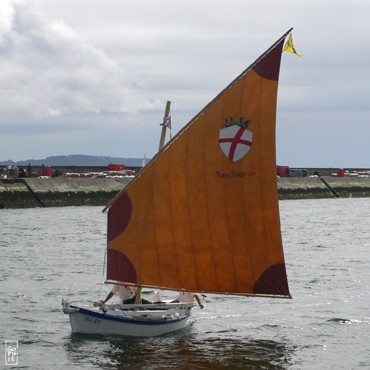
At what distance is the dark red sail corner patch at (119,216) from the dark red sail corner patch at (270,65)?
5.29 m

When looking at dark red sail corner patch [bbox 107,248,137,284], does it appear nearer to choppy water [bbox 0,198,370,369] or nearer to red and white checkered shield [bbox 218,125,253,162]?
choppy water [bbox 0,198,370,369]

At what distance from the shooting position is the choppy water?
91.4 feet

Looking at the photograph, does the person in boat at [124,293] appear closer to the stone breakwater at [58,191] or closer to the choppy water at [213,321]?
the choppy water at [213,321]

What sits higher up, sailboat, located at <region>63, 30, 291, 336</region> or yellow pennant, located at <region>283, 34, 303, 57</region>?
yellow pennant, located at <region>283, 34, 303, 57</region>

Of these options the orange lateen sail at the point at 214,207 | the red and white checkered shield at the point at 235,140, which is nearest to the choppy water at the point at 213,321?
the orange lateen sail at the point at 214,207

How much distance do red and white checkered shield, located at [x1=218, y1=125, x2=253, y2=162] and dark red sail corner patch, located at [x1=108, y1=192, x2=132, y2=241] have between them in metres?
3.25

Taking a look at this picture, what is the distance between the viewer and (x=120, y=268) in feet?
96.9

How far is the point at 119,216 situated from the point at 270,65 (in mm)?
6198

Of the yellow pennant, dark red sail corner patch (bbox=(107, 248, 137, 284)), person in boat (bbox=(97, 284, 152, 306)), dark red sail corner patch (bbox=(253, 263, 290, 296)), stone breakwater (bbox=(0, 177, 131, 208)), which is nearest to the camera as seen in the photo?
the yellow pennant

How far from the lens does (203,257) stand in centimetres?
2939

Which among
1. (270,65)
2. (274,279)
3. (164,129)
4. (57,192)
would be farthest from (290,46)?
(57,192)

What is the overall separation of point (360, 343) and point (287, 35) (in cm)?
968

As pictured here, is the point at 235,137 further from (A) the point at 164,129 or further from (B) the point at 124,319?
(B) the point at 124,319

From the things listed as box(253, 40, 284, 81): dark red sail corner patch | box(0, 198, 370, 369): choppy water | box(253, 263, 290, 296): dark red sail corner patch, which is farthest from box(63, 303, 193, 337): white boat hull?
box(253, 40, 284, 81): dark red sail corner patch
